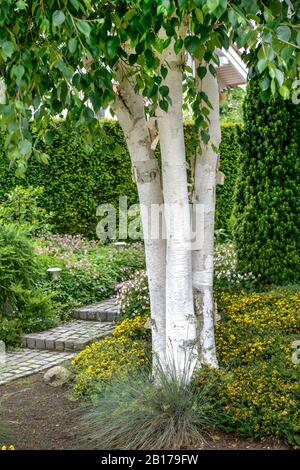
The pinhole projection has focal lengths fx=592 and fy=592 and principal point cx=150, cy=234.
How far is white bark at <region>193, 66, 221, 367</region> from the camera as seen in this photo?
4.95m

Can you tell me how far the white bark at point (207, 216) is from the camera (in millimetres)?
4953

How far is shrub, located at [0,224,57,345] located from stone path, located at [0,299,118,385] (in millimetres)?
179

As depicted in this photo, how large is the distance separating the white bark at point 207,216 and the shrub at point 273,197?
9.20ft

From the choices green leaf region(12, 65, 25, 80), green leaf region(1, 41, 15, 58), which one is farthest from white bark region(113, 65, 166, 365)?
green leaf region(1, 41, 15, 58)

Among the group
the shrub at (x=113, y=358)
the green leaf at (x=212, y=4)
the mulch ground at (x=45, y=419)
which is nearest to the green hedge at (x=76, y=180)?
the shrub at (x=113, y=358)

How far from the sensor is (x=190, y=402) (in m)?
4.18

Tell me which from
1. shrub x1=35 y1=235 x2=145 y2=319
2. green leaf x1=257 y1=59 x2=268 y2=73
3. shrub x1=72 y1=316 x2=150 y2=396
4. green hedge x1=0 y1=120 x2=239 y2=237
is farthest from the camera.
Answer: green hedge x1=0 y1=120 x2=239 y2=237

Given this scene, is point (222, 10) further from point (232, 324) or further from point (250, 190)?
point (250, 190)

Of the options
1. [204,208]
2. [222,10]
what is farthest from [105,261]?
[222,10]

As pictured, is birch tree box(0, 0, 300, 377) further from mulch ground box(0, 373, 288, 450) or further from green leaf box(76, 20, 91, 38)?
mulch ground box(0, 373, 288, 450)

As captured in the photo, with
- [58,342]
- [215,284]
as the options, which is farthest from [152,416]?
[215,284]

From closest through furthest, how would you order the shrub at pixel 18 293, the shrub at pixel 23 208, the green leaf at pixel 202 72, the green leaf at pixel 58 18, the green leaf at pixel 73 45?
the green leaf at pixel 58 18 → the green leaf at pixel 73 45 → the green leaf at pixel 202 72 → the shrub at pixel 18 293 → the shrub at pixel 23 208

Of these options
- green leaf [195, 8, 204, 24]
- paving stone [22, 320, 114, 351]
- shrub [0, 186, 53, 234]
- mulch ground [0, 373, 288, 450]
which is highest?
green leaf [195, 8, 204, 24]

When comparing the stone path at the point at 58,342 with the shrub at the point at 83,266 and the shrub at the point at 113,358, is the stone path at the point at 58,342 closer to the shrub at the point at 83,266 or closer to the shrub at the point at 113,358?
the shrub at the point at 83,266
